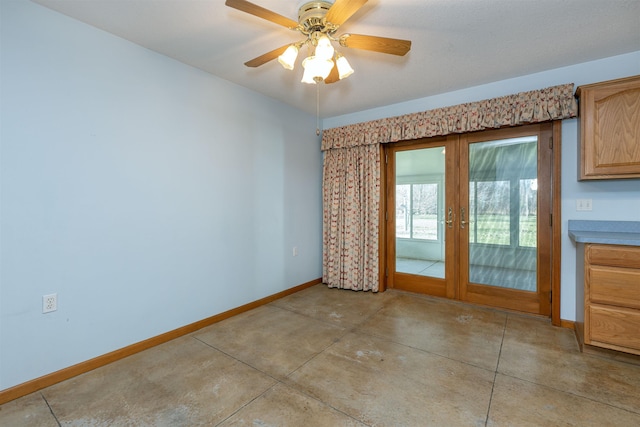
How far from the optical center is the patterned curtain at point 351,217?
3.86 m

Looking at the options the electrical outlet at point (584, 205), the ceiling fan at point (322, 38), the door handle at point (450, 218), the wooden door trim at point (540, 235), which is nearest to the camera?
the ceiling fan at point (322, 38)

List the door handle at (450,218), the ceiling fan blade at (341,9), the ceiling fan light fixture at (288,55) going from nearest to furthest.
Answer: the ceiling fan blade at (341,9)
the ceiling fan light fixture at (288,55)
the door handle at (450,218)

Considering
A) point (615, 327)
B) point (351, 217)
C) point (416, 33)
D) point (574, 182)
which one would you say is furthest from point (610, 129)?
point (351, 217)

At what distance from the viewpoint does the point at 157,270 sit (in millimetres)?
2502

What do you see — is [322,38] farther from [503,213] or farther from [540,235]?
[540,235]

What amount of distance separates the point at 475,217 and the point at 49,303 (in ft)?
13.1

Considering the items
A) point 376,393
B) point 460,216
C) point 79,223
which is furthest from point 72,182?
point 460,216

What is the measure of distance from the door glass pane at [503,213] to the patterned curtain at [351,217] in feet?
3.84

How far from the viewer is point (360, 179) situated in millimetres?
3959

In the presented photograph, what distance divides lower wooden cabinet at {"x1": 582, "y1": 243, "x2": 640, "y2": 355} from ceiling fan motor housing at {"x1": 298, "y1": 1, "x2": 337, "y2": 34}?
8.43 feet

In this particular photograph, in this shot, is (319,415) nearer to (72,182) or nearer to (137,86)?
(72,182)

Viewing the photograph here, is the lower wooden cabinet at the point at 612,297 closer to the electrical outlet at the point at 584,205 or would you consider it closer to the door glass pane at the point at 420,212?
the electrical outlet at the point at 584,205

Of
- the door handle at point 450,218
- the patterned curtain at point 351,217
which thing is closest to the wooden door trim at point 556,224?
the door handle at point 450,218

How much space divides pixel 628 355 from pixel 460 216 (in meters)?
1.77
